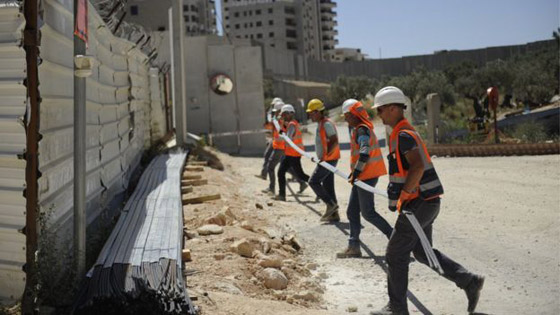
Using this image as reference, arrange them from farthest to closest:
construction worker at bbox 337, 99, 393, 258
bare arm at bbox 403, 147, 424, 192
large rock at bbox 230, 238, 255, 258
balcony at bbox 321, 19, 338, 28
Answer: balcony at bbox 321, 19, 338, 28, construction worker at bbox 337, 99, 393, 258, large rock at bbox 230, 238, 255, 258, bare arm at bbox 403, 147, 424, 192

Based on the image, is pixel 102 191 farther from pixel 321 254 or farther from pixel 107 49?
pixel 321 254

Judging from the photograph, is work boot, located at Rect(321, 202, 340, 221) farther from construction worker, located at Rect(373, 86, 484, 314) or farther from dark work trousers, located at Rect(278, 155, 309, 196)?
construction worker, located at Rect(373, 86, 484, 314)

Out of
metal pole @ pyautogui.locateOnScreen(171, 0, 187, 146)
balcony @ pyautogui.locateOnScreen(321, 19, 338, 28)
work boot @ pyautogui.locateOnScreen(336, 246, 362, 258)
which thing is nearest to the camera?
work boot @ pyautogui.locateOnScreen(336, 246, 362, 258)

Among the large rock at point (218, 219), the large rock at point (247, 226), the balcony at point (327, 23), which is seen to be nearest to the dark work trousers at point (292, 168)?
the large rock at point (247, 226)

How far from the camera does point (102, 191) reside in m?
7.20

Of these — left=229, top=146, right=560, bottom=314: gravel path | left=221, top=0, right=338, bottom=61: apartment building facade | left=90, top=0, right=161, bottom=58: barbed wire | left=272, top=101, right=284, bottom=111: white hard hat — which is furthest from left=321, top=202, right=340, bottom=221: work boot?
left=221, top=0, right=338, bottom=61: apartment building facade

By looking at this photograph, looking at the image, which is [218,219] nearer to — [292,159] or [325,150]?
[325,150]

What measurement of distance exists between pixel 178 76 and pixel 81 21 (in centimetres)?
1257

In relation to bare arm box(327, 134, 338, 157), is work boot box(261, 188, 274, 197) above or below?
below

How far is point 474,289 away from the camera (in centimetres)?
489

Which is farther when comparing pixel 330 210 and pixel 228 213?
pixel 330 210

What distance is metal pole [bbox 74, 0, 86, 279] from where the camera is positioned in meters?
4.55

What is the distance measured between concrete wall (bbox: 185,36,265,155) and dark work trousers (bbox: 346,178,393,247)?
17.1 meters

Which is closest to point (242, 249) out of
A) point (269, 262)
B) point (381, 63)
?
point (269, 262)
